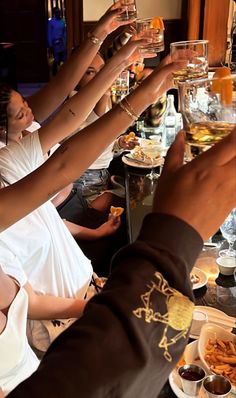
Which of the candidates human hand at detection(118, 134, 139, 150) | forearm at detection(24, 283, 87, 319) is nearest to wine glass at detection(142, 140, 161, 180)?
human hand at detection(118, 134, 139, 150)

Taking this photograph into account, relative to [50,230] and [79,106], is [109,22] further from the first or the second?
[50,230]

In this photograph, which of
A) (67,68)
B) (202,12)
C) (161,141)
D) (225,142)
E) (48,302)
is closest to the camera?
(225,142)

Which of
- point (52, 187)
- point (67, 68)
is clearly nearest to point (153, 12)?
point (67, 68)

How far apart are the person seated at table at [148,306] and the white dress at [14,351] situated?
69cm

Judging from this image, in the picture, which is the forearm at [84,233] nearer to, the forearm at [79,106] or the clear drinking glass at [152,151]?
the clear drinking glass at [152,151]

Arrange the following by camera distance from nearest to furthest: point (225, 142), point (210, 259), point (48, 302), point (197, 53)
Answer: point (225, 142), point (197, 53), point (48, 302), point (210, 259)

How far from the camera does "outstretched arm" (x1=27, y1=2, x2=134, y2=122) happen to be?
199 cm

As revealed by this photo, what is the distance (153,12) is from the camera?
4.34 meters

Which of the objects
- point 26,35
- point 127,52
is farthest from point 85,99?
point 26,35

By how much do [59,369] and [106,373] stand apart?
51mm

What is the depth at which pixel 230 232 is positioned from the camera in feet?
5.74

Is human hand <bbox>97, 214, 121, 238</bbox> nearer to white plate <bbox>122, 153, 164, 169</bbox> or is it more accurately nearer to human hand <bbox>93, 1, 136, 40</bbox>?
white plate <bbox>122, 153, 164, 169</bbox>

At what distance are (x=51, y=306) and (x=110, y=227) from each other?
1094 mm

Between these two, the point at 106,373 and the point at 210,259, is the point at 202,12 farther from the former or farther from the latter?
the point at 106,373
